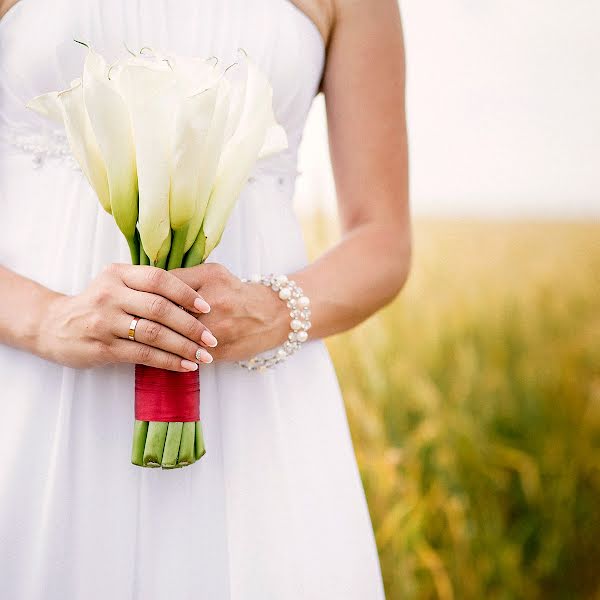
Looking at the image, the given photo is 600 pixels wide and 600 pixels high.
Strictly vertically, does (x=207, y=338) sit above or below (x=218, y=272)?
below

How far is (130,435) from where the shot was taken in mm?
1055

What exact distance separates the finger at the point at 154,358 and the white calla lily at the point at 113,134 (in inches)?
6.1

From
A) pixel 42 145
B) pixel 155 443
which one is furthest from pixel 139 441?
pixel 42 145

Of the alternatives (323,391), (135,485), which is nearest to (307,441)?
(323,391)

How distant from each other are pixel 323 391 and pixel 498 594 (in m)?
1.60

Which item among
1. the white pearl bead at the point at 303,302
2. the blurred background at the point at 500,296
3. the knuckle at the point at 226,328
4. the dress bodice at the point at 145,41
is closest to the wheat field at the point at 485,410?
the blurred background at the point at 500,296

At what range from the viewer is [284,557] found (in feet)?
3.53

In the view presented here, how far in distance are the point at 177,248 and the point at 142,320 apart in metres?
0.10

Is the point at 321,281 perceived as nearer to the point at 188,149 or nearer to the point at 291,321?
the point at 291,321

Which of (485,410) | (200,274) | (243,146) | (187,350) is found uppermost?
(485,410)

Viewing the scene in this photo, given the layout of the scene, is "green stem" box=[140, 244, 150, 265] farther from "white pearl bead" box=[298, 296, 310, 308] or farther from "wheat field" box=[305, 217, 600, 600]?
"wheat field" box=[305, 217, 600, 600]

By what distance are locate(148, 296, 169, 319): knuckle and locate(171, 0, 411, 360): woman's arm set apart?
34 cm

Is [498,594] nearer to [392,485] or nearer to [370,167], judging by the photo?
[392,485]

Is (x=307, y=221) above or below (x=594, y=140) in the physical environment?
below
